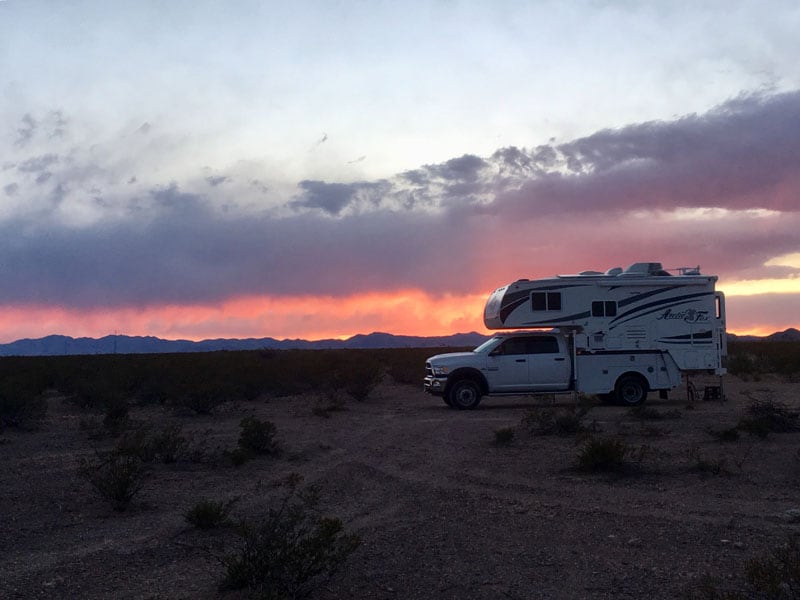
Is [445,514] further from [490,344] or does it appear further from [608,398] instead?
[608,398]

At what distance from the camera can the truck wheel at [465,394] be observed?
21766mm

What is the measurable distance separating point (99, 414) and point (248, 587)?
1675 cm

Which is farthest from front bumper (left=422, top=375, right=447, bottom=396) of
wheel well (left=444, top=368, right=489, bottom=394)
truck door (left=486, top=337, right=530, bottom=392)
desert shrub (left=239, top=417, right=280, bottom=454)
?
desert shrub (left=239, top=417, right=280, bottom=454)

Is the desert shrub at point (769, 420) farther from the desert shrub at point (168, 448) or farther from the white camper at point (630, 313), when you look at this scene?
the desert shrub at point (168, 448)

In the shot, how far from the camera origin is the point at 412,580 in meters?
6.85

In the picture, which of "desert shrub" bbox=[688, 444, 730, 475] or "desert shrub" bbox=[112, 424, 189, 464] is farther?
"desert shrub" bbox=[112, 424, 189, 464]

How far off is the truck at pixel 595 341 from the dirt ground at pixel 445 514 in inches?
192

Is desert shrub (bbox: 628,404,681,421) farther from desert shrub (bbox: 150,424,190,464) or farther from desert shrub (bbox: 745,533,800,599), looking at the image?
desert shrub (bbox: 745,533,800,599)

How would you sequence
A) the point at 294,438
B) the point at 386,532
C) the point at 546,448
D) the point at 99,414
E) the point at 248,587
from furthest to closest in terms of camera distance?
the point at 99,414 → the point at 294,438 → the point at 546,448 → the point at 386,532 → the point at 248,587

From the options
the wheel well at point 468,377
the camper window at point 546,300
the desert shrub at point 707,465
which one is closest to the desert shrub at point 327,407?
the wheel well at point 468,377

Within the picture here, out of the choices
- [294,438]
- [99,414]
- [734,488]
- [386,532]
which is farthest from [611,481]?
[99,414]

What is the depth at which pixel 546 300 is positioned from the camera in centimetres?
2156

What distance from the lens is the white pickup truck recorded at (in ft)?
71.3

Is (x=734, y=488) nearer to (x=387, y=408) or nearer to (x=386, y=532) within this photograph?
(x=386, y=532)
